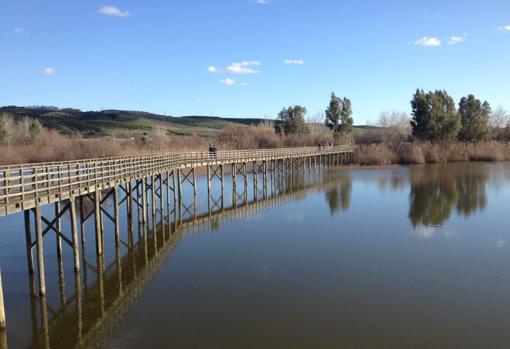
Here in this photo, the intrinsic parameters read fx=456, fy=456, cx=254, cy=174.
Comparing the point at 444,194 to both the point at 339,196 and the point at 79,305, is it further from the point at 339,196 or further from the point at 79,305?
the point at 79,305

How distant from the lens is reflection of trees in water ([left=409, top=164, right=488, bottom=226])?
24.8m

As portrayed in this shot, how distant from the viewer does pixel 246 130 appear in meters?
92.2

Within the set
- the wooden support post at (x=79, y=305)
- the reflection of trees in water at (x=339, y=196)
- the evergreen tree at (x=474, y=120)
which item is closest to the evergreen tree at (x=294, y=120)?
the evergreen tree at (x=474, y=120)

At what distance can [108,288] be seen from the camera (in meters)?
13.7

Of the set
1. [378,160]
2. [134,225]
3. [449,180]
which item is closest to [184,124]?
[378,160]

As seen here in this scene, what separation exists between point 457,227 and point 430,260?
21.2ft

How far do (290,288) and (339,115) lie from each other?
62682 millimetres

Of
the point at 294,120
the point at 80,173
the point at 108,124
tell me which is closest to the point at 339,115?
the point at 294,120

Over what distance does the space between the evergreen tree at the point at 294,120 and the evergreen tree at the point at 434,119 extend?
71.9 feet

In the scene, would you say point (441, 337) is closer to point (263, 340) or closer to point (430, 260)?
point (263, 340)

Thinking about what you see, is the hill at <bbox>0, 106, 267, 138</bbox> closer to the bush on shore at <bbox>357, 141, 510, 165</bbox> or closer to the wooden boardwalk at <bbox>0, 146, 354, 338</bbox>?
the bush on shore at <bbox>357, 141, 510, 165</bbox>

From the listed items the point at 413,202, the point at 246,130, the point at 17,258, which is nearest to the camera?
the point at 17,258

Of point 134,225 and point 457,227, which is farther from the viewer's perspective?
point 134,225

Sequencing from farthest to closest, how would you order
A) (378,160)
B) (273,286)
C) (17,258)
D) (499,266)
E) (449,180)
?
(378,160) < (449,180) < (17,258) < (499,266) < (273,286)
